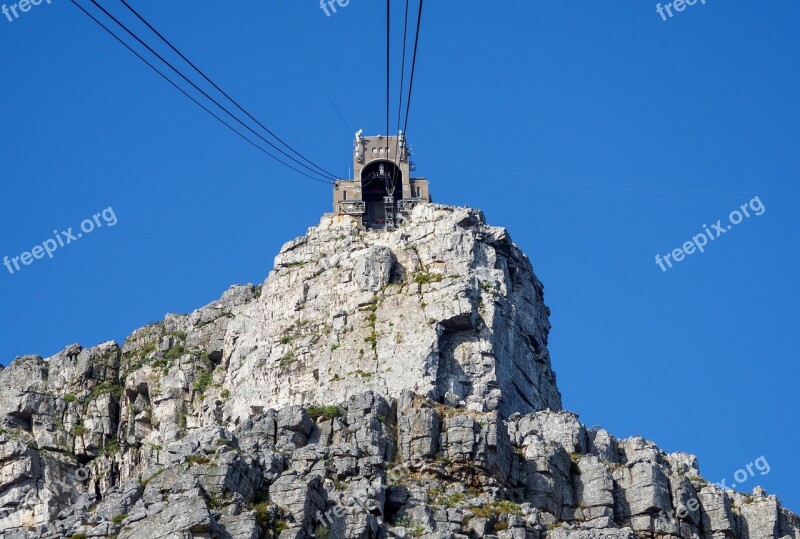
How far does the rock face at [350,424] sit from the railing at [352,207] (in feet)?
5.94

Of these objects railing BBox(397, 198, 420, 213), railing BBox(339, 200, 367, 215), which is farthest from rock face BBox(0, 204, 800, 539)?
railing BBox(397, 198, 420, 213)

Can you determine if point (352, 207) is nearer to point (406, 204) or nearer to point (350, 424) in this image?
point (406, 204)

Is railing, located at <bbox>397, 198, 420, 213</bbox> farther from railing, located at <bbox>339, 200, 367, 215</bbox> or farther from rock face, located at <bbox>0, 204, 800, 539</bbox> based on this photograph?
rock face, located at <bbox>0, 204, 800, 539</bbox>

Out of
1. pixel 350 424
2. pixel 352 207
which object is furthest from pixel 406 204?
pixel 350 424

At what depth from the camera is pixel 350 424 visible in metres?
116

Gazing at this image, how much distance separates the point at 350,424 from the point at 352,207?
36.4m

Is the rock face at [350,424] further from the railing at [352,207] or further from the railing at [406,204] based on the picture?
the railing at [406,204]

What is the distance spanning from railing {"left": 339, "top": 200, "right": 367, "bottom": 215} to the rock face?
1.81 m

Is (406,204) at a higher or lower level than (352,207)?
lower

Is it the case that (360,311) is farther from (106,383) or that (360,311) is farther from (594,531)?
(594,531)

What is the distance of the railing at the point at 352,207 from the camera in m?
150

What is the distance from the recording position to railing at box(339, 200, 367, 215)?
149750 millimetres

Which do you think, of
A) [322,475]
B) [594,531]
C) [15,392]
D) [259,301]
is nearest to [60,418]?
[15,392]

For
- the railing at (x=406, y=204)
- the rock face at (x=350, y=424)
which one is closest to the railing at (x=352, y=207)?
the rock face at (x=350, y=424)
